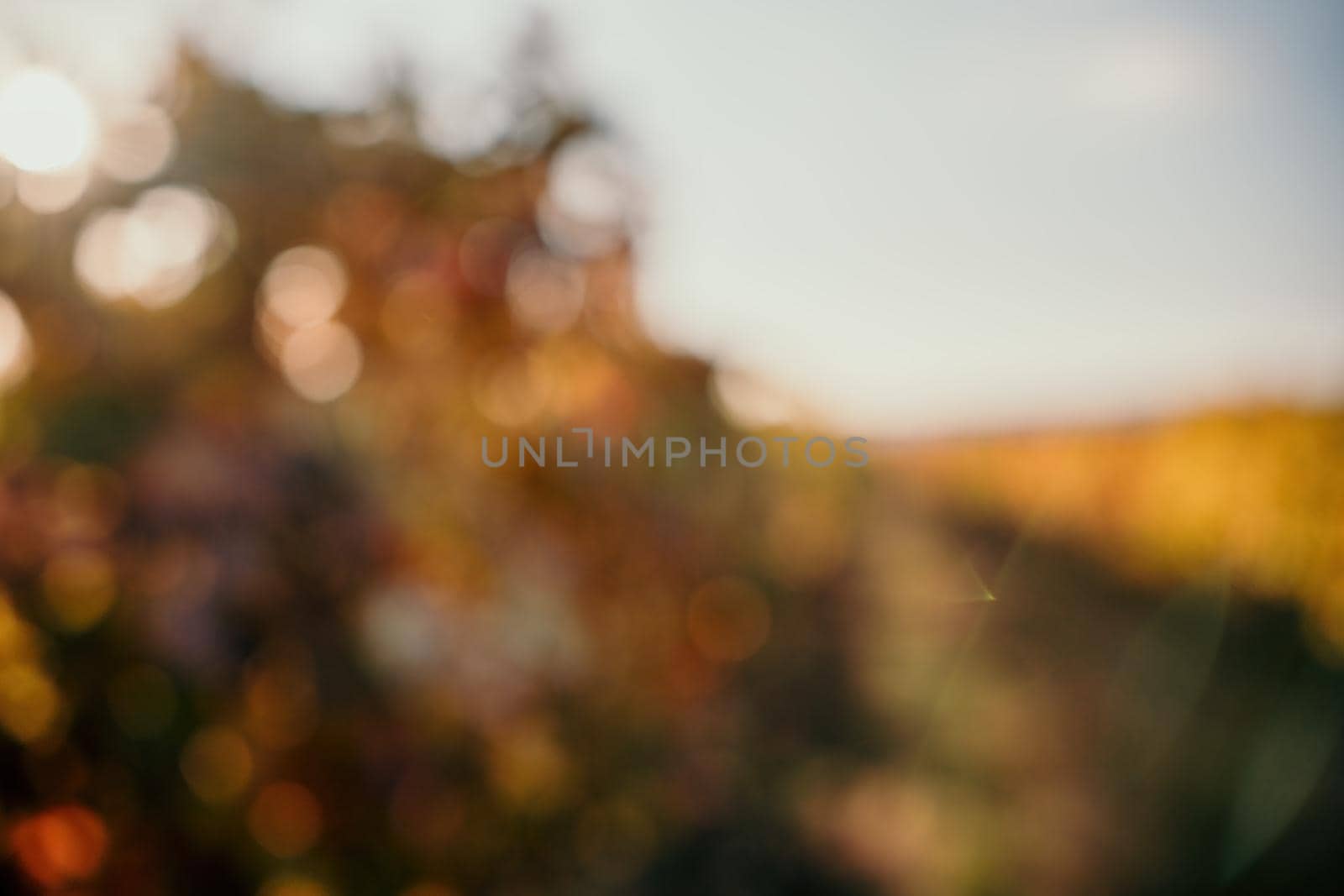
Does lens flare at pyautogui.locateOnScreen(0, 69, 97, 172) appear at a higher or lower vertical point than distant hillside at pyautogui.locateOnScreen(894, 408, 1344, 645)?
higher

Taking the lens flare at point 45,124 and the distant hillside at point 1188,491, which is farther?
the distant hillside at point 1188,491

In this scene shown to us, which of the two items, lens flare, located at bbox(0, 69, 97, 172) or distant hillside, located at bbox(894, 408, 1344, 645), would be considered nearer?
lens flare, located at bbox(0, 69, 97, 172)

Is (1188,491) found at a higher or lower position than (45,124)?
lower

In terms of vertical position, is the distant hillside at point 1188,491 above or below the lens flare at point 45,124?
below

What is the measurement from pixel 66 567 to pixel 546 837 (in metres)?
0.77

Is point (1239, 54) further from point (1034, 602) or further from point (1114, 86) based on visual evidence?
point (1034, 602)

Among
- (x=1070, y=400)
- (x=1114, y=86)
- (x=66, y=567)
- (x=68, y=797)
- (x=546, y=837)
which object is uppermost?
(x=1114, y=86)

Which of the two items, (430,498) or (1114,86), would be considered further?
(1114,86)

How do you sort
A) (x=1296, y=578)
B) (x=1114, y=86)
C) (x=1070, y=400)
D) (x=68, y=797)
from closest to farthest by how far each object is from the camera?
(x=68, y=797)
(x=1114, y=86)
(x=1070, y=400)
(x=1296, y=578)

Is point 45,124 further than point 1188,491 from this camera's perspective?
No

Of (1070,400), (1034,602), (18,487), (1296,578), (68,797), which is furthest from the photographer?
(1034,602)

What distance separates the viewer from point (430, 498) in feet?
3.85

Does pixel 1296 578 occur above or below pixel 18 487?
below

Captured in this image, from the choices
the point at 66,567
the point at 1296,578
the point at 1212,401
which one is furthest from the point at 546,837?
the point at 1296,578
